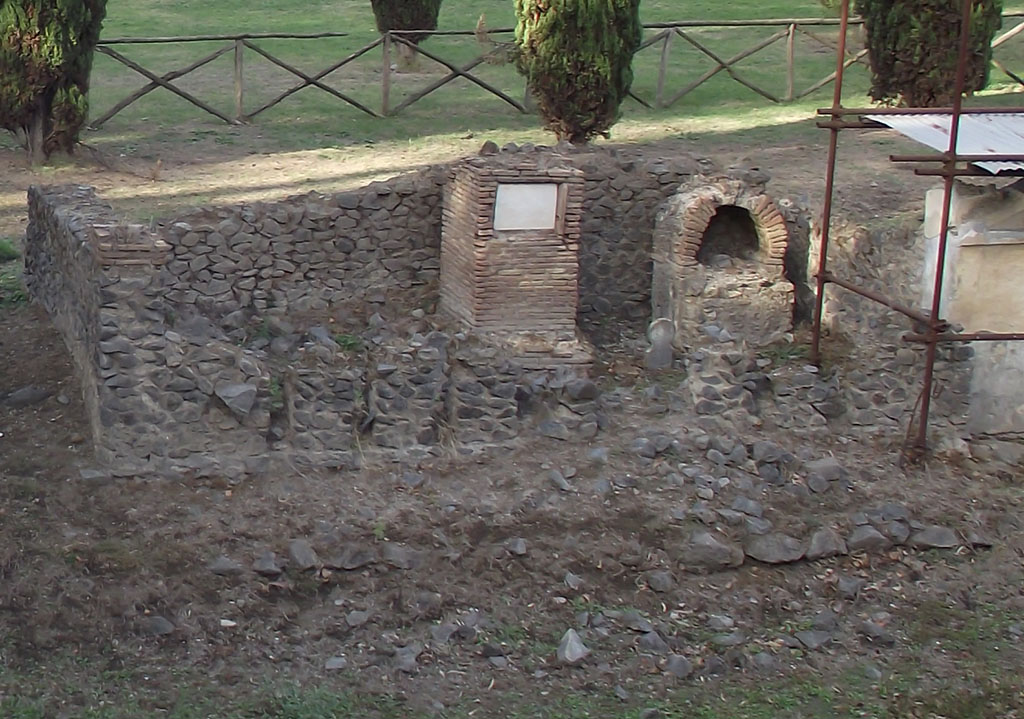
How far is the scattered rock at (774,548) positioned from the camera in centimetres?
736

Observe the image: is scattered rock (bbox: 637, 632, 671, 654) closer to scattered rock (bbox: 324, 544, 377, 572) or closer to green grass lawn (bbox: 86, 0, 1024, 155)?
scattered rock (bbox: 324, 544, 377, 572)

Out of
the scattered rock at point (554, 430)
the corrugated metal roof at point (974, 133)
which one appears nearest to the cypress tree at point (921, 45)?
the corrugated metal roof at point (974, 133)

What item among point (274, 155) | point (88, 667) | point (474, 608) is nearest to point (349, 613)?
point (474, 608)

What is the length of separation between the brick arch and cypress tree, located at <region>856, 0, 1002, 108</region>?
220 inches

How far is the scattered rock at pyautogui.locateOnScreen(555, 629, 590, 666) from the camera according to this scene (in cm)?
635

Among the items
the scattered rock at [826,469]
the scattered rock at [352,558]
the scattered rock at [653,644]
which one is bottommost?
the scattered rock at [653,644]

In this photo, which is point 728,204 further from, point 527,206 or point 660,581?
point 660,581

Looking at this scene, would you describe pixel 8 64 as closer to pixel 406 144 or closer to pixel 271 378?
pixel 406 144


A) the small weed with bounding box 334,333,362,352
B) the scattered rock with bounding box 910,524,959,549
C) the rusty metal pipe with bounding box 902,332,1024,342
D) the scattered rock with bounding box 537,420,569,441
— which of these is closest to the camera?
the scattered rock with bounding box 910,524,959,549

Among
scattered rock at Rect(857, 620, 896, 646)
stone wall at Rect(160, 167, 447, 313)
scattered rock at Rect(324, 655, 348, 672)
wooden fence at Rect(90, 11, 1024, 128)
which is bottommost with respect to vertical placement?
scattered rock at Rect(324, 655, 348, 672)

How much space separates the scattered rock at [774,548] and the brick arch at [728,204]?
3.07 m

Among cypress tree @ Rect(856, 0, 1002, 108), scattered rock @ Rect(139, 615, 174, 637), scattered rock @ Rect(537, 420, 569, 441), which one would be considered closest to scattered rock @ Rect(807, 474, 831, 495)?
scattered rock @ Rect(537, 420, 569, 441)

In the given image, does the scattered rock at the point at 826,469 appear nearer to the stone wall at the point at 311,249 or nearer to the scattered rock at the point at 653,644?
the scattered rock at the point at 653,644

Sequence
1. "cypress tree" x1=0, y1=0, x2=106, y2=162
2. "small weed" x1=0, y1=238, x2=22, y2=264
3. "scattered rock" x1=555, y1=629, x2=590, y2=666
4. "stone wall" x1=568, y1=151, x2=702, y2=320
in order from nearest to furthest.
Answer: "scattered rock" x1=555, y1=629, x2=590, y2=666
"stone wall" x1=568, y1=151, x2=702, y2=320
"small weed" x1=0, y1=238, x2=22, y2=264
"cypress tree" x1=0, y1=0, x2=106, y2=162
